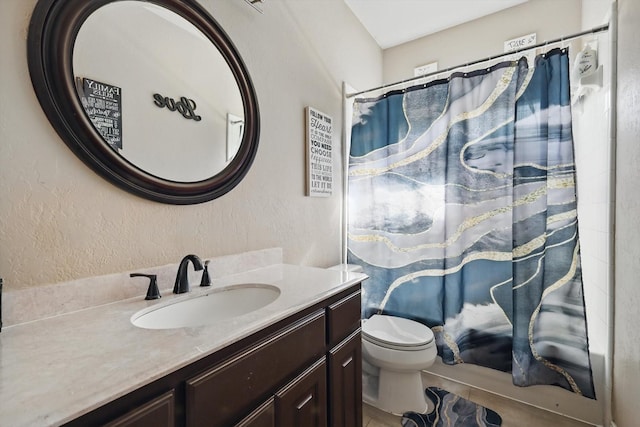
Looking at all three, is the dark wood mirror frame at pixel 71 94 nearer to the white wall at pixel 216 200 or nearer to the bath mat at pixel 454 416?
the white wall at pixel 216 200

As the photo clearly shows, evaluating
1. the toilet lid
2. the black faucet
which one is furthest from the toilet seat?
the black faucet

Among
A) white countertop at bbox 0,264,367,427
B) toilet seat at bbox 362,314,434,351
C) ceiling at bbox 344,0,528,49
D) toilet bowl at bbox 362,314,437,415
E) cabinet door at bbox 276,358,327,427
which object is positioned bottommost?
toilet bowl at bbox 362,314,437,415

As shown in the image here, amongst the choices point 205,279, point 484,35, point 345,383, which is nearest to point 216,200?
point 205,279

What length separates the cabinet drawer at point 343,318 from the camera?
112cm

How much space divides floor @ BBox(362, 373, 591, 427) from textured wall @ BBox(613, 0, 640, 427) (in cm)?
29

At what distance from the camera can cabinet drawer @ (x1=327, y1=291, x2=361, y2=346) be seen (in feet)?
3.67

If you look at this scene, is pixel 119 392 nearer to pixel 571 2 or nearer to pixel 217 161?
pixel 217 161

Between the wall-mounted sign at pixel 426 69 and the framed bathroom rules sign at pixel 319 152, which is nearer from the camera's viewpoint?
the framed bathroom rules sign at pixel 319 152

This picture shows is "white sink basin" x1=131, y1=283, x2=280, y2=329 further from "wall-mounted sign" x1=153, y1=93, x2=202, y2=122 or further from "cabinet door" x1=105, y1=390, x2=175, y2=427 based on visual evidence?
"wall-mounted sign" x1=153, y1=93, x2=202, y2=122

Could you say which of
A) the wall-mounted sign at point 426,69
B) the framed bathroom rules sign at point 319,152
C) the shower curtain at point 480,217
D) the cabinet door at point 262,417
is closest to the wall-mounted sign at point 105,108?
the cabinet door at point 262,417

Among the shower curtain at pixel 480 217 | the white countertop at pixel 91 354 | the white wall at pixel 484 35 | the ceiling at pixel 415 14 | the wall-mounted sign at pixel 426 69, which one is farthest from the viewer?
the wall-mounted sign at pixel 426 69

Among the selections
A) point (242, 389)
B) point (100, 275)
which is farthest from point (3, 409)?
point (100, 275)

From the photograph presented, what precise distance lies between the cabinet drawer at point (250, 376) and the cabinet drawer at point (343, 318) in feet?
0.31

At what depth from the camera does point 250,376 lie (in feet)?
2.55
